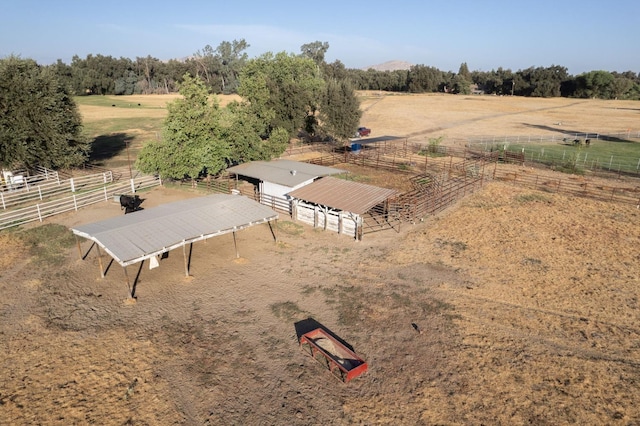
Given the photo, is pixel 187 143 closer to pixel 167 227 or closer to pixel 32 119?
pixel 167 227

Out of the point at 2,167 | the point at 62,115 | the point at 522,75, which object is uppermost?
the point at 522,75

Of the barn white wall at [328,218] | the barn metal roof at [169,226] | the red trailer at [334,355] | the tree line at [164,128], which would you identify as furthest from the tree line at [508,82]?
the red trailer at [334,355]

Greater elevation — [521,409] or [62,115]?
[62,115]

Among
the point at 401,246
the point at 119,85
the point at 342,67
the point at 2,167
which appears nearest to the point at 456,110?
the point at 342,67

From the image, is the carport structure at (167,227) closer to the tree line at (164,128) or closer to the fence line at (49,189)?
the tree line at (164,128)

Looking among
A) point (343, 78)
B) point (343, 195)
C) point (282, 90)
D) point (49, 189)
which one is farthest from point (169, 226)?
point (343, 78)

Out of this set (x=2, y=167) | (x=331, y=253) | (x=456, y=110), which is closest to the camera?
(x=331, y=253)

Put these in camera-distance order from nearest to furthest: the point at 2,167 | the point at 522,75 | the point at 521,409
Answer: the point at 521,409
the point at 2,167
the point at 522,75

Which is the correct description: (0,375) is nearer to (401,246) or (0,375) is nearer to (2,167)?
(401,246)
